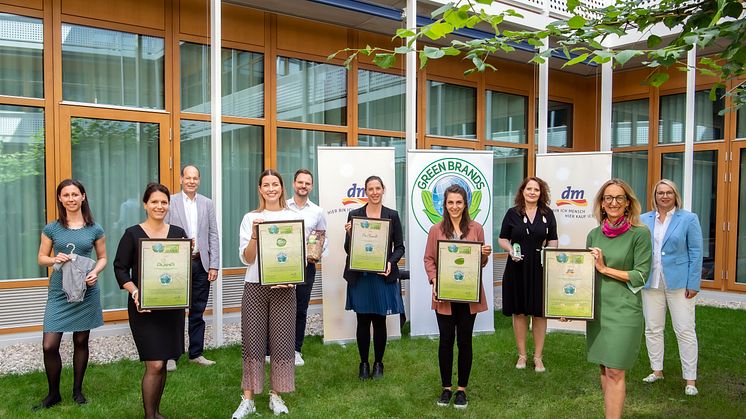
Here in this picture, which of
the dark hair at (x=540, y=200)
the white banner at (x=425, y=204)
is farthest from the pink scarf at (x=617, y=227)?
the white banner at (x=425, y=204)

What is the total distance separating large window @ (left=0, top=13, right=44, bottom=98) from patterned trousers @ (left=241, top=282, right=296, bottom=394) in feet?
13.0

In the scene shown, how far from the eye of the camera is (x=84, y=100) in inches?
246

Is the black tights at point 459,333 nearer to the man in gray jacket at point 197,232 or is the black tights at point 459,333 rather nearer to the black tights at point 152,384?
the black tights at point 152,384

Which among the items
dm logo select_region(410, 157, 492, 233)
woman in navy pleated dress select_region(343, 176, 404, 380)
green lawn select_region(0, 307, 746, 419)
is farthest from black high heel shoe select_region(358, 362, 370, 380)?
dm logo select_region(410, 157, 492, 233)

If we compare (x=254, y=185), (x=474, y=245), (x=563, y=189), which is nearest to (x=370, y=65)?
(x=254, y=185)

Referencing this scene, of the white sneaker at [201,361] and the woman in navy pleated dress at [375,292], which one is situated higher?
the woman in navy pleated dress at [375,292]

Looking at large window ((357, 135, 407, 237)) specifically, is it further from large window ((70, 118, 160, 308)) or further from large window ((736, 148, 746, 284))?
large window ((736, 148, 746, 284))

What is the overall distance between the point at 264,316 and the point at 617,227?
2.37 m

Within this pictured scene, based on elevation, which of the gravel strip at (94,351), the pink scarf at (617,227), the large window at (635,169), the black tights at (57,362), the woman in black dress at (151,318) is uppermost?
the large window at (635,169)

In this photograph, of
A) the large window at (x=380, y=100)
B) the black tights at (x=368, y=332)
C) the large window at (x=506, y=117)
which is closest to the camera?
the black tights at (x=368, y=332)

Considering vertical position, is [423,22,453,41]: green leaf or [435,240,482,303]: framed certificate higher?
[423,22,453,41]: green leaf

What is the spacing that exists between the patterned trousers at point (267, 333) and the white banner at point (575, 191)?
12.4 feet

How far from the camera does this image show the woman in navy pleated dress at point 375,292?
4695 millimetres

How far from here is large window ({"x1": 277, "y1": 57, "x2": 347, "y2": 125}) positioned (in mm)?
7527
